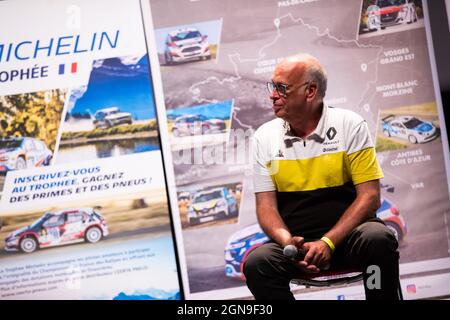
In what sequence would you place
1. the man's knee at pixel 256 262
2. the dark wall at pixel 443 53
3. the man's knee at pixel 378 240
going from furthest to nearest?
1. the dark wall at pixel 443 53
2. the man's knee at pixel 256 262
3. the man's knee at pixel 378 240

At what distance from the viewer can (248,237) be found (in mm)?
4125

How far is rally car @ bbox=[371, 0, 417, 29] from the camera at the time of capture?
4.10 meters

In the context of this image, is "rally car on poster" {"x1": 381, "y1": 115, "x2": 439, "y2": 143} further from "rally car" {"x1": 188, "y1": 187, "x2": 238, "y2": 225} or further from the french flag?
the french flag

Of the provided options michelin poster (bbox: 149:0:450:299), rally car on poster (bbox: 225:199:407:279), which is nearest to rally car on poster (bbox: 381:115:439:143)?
michelin poster (bbox: 149:0:450:299)

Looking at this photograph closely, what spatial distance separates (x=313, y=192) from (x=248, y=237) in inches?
63.6

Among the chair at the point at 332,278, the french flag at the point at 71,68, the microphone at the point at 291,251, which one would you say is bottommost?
the chair at the point at 332,278

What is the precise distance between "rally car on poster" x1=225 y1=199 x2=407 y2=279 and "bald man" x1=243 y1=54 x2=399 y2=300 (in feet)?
4.85

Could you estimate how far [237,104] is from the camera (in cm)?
416

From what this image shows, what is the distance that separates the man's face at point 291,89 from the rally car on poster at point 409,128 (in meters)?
1.63

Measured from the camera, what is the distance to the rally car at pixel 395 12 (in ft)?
13.5

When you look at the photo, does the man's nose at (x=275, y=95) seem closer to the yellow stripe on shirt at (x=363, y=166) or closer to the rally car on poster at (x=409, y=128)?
the yellow stripe on shirt at (x=363, y=166)

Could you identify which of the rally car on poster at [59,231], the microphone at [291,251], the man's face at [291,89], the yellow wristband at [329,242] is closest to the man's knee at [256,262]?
the microphone at [291,251]

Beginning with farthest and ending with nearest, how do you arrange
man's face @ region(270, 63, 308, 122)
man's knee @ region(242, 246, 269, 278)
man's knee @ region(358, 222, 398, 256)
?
man's face @ region(270, 63, 308, 122) < man's knee @ region(242, 246, 269, 278) < man's knee @ region(358, 222, 398, 256)
